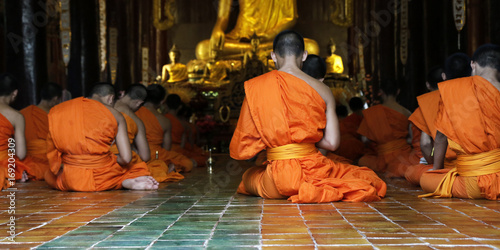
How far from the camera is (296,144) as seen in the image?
13.1 ft

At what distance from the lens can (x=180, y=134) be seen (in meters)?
7.90

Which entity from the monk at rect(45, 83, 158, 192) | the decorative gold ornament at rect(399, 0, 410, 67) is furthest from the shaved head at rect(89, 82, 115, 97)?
the decorative gold ornament at rect(399, 0, 410, 67)

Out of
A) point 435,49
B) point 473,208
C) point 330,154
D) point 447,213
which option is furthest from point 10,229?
point 435,49

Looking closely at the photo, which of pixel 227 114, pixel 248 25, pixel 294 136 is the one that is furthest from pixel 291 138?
Result: pixel 248 25

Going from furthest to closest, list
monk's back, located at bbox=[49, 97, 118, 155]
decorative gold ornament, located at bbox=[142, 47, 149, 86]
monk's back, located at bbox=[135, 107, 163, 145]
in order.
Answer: decorative gold ornament, located at bbox=[142, 47, 149, 86] → monk's back, located at bbox=[135, 107, 163, 145] → monk's back, located at bbox=[49, 97, 118, 155]

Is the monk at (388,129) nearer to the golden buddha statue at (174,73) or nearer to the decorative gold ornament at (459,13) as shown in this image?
the decorative gold ornament at (459,13)

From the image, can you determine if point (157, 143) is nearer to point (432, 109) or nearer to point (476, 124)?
point (432, 109)

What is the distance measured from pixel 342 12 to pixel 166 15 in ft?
14.5

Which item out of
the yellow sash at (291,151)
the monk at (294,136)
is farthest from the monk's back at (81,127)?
the yellow sash at (291,151)

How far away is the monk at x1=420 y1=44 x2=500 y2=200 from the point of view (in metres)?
3.82

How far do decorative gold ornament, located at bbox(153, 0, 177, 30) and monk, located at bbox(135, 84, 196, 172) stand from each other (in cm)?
806

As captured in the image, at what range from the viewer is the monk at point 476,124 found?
12.5 ft

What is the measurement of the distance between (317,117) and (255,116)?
42cm

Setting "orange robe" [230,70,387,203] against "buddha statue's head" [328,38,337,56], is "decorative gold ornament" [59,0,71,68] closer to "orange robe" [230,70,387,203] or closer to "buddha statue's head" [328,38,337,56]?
"orange robe" [230,70,387,203]
